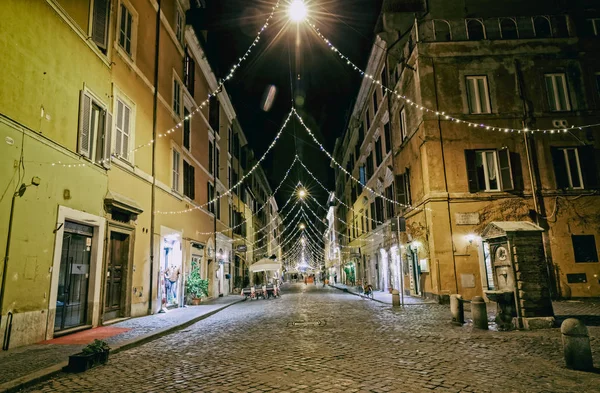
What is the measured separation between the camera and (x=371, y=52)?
2558 cm

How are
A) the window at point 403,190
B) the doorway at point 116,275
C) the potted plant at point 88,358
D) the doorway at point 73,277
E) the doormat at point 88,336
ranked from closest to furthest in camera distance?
the potted plant at point 88,358
the doormat at point 88,336
the doorway at point 73,277
the doorway at point 116,275
the window at point 403,190

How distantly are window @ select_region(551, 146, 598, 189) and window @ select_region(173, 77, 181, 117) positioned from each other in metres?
17.5

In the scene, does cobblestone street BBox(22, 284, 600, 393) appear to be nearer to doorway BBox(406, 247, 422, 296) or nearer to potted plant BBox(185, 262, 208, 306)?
potted plant BBox(185, 262, 208, 306)

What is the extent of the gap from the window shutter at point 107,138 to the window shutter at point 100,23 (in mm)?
2117

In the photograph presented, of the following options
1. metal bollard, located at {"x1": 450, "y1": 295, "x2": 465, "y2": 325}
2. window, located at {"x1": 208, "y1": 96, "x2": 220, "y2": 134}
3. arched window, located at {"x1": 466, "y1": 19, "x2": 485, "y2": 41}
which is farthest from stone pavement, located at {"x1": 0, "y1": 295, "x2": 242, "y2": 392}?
arched window, located at {"x1": 466, "y1": 19, "x2": 485, "y2": 41}

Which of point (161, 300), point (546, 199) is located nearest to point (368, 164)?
point (546, 199)

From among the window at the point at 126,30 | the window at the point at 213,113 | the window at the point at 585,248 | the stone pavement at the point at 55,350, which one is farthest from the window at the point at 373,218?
the window at the point at 126,30

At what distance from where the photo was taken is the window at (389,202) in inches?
960

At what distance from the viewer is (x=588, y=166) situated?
1825cm

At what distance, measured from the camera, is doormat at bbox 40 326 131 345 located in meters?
8.97

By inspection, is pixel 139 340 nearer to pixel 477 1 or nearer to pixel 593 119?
pixel 593 119

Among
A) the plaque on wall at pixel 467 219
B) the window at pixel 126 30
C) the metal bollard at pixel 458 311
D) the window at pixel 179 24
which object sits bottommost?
the metal bollard at pixel 458 311

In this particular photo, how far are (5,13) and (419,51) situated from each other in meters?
15.9

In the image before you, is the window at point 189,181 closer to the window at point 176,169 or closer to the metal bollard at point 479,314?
the window at point 176,169
